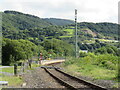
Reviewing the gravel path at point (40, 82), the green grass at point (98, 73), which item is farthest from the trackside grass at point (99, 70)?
the gravel path at point (40, 82)

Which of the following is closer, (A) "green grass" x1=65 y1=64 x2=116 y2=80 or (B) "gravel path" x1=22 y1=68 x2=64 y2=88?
(B) "gravel path" x1=22 y1=68 x2=64 y2=88

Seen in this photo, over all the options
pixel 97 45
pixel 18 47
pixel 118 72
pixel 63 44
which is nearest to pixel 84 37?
pixel 97 45

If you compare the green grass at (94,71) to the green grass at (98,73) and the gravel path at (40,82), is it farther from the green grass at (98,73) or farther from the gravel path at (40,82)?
the gravel path at (40,82)

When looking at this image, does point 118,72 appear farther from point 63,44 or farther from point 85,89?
point 63,44

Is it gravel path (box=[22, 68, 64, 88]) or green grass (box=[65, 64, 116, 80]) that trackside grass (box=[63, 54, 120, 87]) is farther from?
gravel path (box=[22, 68, 64, 88])

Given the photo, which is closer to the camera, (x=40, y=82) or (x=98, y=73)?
(x=40, y=82)

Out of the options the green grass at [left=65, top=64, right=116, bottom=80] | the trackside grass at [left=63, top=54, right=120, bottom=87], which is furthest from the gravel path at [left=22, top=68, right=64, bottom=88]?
the green grass at [left=65, top=64, right=116, bottom=80]

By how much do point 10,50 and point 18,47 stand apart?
115 inches

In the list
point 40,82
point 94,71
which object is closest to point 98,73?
point 94,71

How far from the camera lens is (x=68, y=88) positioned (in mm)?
11859

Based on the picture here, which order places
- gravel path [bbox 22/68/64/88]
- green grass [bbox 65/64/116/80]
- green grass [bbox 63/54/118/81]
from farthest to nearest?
1. green grass [bbox 63/54/118/81]
2. green grass [bbox 65/64/116/80]
3. gravel path [bbox 22/68/64/88]

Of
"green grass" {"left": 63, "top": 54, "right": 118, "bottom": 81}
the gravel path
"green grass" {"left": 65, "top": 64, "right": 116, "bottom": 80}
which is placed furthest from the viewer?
"green grass" {"left": 63, "top": 54, "right": 118, "bottom": 81}

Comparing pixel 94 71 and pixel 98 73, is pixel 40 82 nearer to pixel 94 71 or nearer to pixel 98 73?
pixel 98 73

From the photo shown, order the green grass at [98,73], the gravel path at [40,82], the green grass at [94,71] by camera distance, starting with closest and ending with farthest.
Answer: the gravel path at [40,82] → the green grass at [98,73] → the green grass at [94,71]
